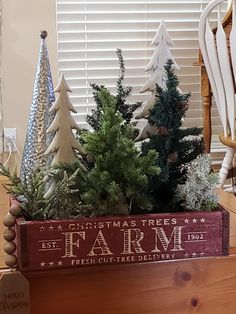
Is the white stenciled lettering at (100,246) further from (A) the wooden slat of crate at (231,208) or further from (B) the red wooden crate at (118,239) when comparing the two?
(A) the wooden slat of crate at (231,208)

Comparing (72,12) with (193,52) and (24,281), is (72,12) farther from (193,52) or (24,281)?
(24,281)

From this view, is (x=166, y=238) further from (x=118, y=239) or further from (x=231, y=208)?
(x=231, y=208)

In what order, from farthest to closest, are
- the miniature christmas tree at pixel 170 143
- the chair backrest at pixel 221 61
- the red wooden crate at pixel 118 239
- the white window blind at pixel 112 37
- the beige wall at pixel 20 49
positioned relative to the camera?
1. the white window blind at pixel 112 37
2. the beige wall at pixel 20 49
3. the chair backrest at pixel 221 61
4. the miniature christmas tree at pixel 170 143
5. the red wooden crate at pixel 118 239

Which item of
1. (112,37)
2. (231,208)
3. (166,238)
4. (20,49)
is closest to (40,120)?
(166,238)

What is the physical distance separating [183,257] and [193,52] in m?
2.34

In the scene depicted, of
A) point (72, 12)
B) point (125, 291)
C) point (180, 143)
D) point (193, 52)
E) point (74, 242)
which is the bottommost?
point (125, 291)

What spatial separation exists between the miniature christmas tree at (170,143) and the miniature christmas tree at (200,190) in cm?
4

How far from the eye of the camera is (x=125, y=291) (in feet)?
3.39

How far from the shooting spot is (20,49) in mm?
2998

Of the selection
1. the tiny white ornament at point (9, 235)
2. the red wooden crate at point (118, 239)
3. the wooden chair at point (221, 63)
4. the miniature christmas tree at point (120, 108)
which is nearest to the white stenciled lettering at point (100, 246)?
the red wooden crate at point (118, 239)

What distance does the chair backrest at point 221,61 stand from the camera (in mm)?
2525

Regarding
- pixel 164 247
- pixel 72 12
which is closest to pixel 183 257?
pixel 164 247

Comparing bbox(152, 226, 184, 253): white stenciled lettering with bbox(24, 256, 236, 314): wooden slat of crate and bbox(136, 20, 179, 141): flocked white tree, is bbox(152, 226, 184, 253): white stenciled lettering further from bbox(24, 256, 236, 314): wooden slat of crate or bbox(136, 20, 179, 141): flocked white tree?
bbox(136, 20, 179, 141): flocked white tree

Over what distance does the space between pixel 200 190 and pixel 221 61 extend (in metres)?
1.60
